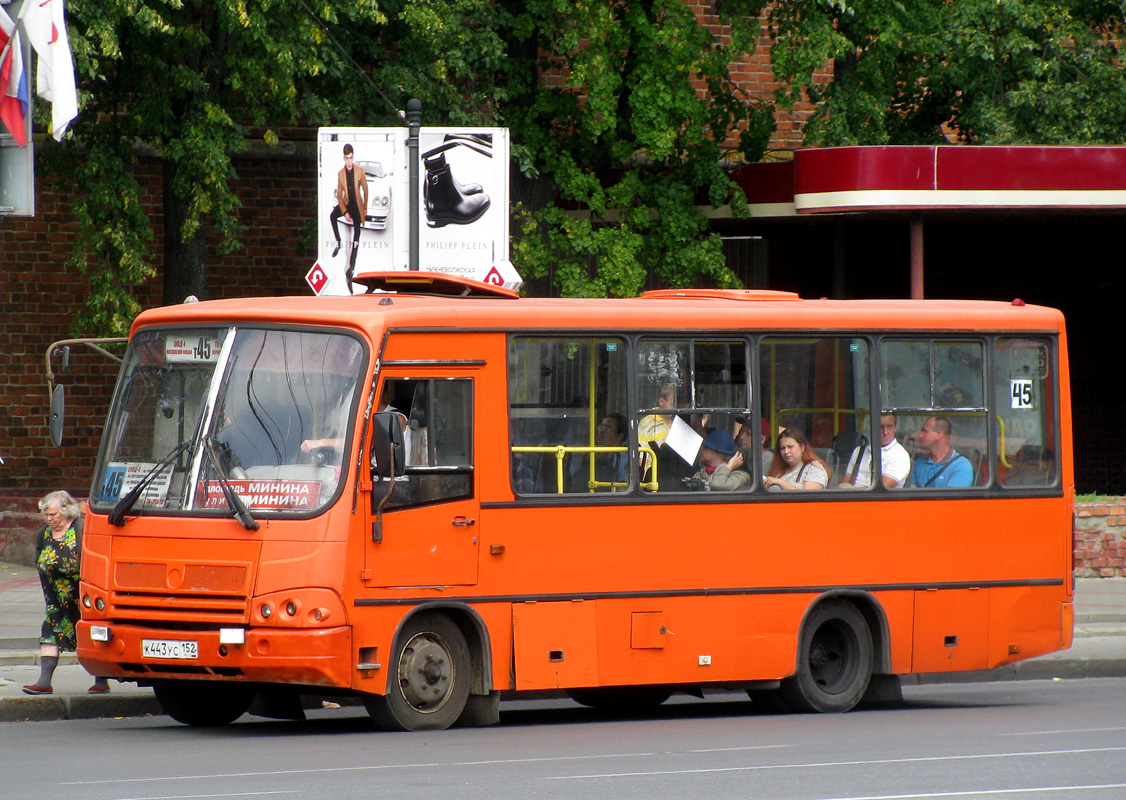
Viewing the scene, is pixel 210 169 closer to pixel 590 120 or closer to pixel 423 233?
pixel 423 233

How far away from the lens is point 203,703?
11453mm

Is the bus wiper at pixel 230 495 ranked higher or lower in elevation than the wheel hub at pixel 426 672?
higher

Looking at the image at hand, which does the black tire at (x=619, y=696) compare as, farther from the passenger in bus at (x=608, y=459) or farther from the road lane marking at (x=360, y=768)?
the road lane marking at (x=360, y=768)

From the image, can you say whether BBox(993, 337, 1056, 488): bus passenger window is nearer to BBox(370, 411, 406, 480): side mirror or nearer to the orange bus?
the orange bus

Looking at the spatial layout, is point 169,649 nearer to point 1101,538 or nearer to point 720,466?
point 720,466

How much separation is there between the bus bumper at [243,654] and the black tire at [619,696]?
2.71 meters

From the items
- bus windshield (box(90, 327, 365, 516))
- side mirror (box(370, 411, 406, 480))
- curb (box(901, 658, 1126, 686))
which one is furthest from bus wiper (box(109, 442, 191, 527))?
curb (box(901, 658, 1126, 686))

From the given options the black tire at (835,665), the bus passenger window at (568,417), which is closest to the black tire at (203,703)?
the bus passenger window at (568,417)

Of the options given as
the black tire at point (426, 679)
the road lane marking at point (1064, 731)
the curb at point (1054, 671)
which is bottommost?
the curb at point (1054, 671)

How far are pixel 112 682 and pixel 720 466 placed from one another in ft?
16.8

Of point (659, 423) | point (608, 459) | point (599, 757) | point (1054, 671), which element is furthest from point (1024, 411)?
point (599, 757)

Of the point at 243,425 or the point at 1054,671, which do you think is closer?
the point at 243,425

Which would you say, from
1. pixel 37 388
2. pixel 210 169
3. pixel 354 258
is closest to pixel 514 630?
pixel 354 258

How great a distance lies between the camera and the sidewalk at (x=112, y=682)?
39.8ft
